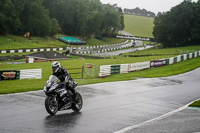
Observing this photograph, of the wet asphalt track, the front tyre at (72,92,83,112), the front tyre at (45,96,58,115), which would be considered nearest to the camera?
the wet asphalt track

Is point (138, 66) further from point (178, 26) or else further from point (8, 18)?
point (8, 18)

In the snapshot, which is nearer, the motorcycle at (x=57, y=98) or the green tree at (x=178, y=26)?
the motorcycle at (x=57, y=98)

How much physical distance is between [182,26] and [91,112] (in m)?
84.0

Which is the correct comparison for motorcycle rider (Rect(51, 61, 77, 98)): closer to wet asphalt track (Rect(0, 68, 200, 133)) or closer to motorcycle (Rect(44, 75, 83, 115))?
motorcycle (Rect(44, 75, 83, 115))

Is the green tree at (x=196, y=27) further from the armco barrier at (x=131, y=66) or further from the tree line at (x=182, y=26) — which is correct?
the armco barrier at (x=131, y=66)

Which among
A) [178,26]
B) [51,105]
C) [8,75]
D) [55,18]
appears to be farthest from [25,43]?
[51,105]

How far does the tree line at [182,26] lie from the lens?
9175 cm

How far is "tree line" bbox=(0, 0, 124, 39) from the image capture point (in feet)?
292

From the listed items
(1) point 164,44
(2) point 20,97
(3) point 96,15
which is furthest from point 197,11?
(2) point 20,97

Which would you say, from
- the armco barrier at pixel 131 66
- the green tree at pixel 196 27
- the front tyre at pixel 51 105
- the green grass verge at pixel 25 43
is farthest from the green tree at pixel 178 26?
the front tyre at pixel 51 105

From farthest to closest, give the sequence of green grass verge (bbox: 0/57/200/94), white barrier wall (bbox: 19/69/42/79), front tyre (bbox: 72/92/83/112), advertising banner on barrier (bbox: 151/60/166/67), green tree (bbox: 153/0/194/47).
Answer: green tree (bbox: 153/0/194/47) < advertising banner on barrier (bbox: 151/60/166/67) < white barrier wall (bbox: 19/69/42/79) < green grass verge (bbox: 0/57/200/94) < front tyre (bbox: 72/92/83/112)

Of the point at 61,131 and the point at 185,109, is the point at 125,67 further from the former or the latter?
the point at 61,131

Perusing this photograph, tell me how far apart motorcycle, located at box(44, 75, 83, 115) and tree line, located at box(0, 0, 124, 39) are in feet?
252

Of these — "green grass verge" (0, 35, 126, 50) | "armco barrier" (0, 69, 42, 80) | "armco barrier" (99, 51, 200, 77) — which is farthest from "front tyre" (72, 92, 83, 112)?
"green grass verge" (0, 35, 126, 50)
